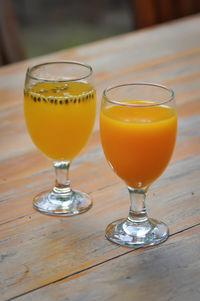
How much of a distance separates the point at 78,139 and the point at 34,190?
0.11 m

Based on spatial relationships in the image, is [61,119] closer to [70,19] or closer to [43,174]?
[43,174]

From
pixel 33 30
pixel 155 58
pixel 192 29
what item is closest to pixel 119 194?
pixel 155 58

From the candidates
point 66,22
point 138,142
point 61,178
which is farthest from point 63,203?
point 66,22

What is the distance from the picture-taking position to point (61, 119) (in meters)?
0.73

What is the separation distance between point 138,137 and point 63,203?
196 mm

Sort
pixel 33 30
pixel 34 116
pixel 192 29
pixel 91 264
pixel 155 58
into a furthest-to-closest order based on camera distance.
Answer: pixel 33 30, pixel 192 29, pixel 155 58, pixel 34 116, pixel 91 264

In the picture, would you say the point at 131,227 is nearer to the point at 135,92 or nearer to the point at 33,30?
the point at 135,92

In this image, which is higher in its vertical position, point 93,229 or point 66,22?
point 93,229

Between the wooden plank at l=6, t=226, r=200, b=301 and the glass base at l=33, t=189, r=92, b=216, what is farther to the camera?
the glass base at l=33, t=189, r=92, b=216

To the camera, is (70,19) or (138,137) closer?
(138,137)

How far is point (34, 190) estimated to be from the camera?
2.63ft

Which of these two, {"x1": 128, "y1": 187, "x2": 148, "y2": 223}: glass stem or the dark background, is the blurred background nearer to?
the dark background

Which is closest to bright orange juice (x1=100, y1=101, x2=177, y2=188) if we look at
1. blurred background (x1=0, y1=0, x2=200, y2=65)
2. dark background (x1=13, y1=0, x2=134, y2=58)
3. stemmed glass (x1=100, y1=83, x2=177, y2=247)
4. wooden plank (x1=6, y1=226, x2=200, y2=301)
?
stemmed glass (x1=100, y1=83, x2=177, y2=247)

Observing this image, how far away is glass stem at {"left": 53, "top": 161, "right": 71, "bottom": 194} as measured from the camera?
2.59 ft
